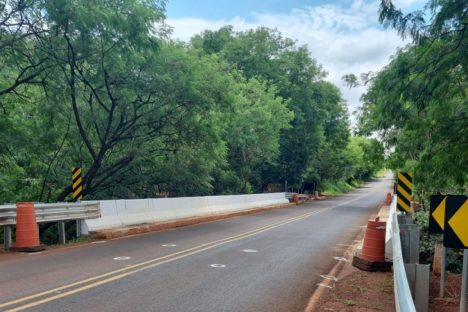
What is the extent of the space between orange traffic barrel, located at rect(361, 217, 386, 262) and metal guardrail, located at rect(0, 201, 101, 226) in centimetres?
794

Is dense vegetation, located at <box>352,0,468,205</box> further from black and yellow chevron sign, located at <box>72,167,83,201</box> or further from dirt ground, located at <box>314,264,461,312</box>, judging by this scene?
black and yellow chevron sign, located at <box>72,167,83,201</box>

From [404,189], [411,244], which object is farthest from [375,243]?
[404,189]

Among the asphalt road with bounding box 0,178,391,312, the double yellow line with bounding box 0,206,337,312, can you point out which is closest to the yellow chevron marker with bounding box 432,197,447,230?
the asphalt road with bounding box 0,178,391,312

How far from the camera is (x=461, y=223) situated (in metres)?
5.57

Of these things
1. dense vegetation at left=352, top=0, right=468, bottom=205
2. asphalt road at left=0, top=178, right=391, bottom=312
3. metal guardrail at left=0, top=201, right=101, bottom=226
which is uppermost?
dense vegetation at left=352, top=0, right=468, bottom=205

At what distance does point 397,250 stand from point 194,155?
49.6 ft

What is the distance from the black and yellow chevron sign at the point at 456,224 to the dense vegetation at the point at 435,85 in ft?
8.49

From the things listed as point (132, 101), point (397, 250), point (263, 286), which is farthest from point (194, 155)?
point (397, 250)

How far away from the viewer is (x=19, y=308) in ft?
19.7

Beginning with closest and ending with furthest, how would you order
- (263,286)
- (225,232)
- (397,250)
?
(397,250)
(263,286)
(225,232)

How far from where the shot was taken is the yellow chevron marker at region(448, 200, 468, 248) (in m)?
5.53

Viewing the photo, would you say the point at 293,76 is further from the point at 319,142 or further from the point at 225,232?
the point at 225,232

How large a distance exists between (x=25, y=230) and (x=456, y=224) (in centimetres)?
947

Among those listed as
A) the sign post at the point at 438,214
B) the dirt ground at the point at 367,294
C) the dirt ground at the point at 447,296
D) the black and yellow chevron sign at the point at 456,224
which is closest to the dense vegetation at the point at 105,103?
the dirt ground at the point at 447,296
